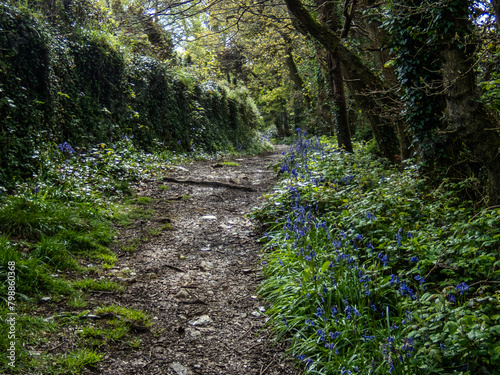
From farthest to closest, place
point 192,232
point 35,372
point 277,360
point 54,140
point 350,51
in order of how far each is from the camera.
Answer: point 350,51 → point 54,140 → point 192,232 → point 277,360 → point 35,372

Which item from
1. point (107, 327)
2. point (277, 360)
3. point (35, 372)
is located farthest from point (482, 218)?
point (35, 372)

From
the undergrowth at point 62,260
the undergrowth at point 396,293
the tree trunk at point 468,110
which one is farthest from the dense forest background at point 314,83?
the undergrowth at point 396,293

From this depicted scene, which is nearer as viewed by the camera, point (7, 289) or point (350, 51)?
point (7, 289)

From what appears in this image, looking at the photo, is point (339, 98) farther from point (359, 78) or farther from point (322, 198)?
point (322, 198)

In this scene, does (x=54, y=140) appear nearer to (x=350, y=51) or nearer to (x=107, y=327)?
(x=107, y=327)

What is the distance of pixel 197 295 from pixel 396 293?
216cm

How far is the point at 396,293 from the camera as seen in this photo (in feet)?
9.11

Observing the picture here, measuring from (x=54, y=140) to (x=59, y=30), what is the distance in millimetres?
3190

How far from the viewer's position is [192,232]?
18.7 feet

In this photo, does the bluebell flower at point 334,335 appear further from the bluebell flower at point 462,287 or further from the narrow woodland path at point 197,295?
the bluebell flower at point 462,287

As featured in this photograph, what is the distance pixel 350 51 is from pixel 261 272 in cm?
579

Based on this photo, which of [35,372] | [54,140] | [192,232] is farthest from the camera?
[54,140]

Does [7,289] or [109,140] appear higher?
[109,140]

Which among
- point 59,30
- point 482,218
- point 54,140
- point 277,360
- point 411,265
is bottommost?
point 277,360
